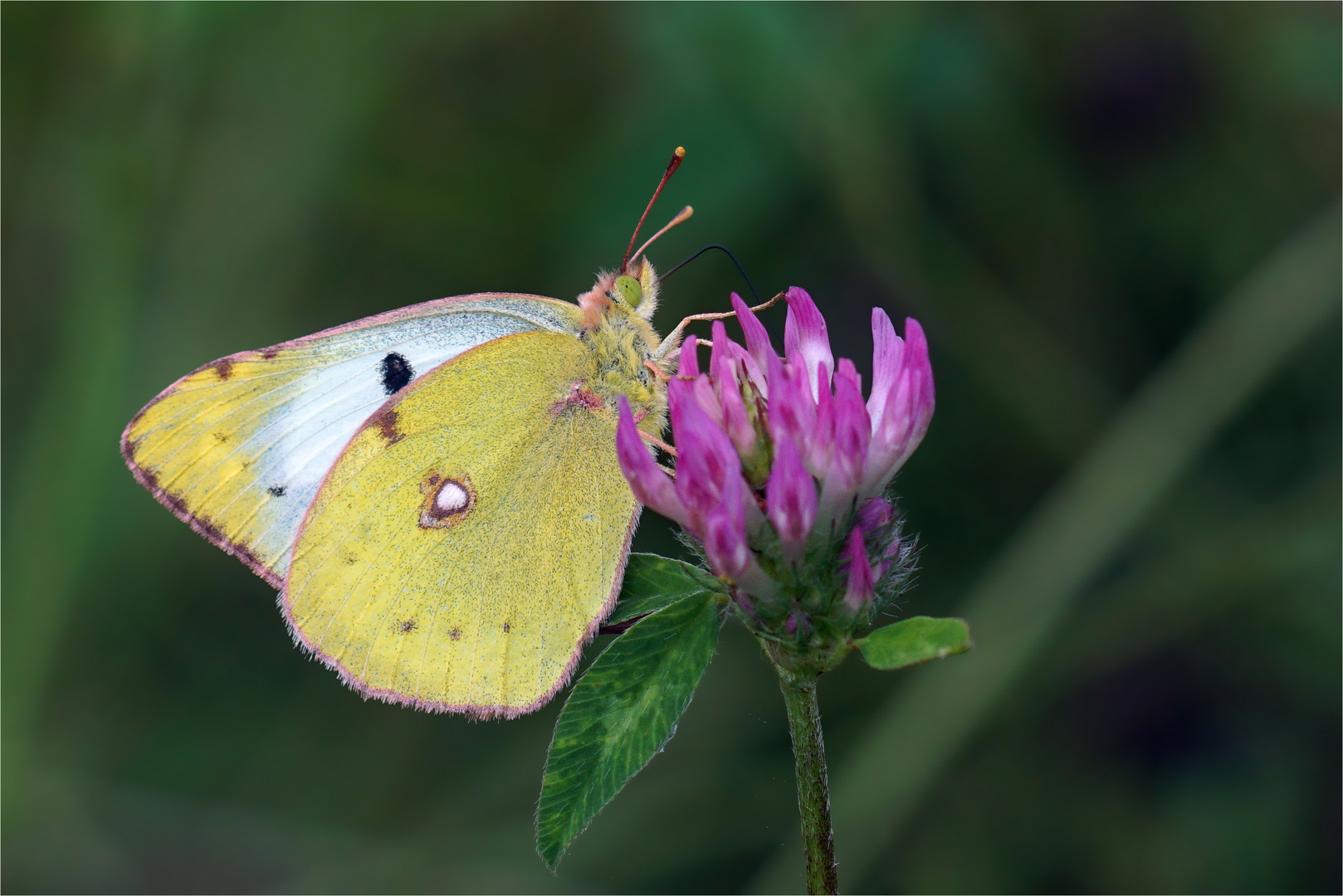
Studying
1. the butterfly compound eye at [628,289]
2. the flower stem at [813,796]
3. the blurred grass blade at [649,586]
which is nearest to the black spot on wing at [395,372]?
the butterfly compound eye at [628,289]

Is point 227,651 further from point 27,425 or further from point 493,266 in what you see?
point 493,266

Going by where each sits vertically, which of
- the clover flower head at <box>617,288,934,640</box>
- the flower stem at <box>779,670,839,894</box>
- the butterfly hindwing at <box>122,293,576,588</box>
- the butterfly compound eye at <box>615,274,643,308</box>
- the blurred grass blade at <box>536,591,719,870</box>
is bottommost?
the butterfly hindwing at <box>122,293,576,588</box>

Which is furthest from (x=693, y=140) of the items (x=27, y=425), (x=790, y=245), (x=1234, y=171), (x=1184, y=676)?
(x=27, y=425)

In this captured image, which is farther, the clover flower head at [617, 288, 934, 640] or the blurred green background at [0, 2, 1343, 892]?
the blurred green background at [0, 2, 1343, 892]

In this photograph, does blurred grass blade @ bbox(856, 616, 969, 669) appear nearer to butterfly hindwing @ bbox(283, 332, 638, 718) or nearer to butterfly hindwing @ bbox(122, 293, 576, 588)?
butterfly hindwing @ bbox(283, 332, 638, 718)

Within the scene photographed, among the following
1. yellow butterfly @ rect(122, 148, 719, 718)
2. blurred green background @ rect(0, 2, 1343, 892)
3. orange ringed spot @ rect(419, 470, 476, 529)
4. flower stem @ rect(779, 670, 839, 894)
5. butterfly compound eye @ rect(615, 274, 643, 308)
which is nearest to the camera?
flower stem @ rect(779, 670, 839, 894)

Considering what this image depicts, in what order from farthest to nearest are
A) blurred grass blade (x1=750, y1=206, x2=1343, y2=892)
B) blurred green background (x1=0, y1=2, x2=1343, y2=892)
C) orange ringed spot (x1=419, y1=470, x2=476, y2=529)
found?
blurred green background (x1=0, y1=2, x2=1343, y2=892)
blurred grass blade (x1=750, y1=206, x2=1343, y2=892)
orange ringed spot (x1=419, y1=470, x2=476, y2=529)

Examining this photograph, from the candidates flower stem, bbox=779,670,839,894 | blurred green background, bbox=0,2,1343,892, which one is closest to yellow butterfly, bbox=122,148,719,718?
flower stem, bbox=779,670,839,894

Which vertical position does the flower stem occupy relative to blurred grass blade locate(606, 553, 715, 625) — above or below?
above
